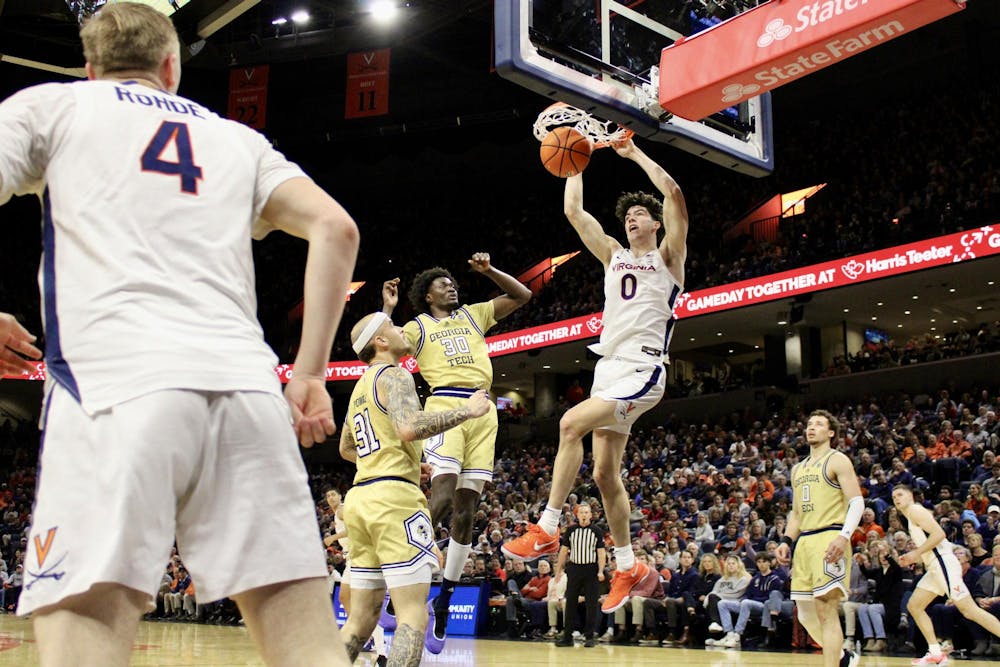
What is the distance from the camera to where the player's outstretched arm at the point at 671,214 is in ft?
21.6

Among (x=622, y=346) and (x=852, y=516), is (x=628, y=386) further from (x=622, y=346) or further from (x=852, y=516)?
(x=852, y=516)

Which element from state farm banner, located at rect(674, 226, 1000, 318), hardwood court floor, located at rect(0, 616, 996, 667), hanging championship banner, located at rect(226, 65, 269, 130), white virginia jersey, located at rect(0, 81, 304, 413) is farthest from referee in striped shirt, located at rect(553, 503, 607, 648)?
hanging championship banner, located at rect(226, 65, 269, 130)

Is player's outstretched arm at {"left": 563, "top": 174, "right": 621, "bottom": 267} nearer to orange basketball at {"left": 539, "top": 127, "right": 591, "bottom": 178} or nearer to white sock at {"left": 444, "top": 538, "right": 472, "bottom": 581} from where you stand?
orange basketball at {"left": 539, "top": 127, "right": 591, "bottom": 178}

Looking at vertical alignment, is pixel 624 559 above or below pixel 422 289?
below

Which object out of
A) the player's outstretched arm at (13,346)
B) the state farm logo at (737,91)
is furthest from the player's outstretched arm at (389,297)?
the player's outstretched arm at (13,346)

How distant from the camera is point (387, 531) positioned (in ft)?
18.3

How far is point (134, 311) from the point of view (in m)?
2.00

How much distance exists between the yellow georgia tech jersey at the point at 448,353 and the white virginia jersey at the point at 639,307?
41.9 inches

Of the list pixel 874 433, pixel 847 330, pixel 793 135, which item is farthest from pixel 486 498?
pixel 793 135

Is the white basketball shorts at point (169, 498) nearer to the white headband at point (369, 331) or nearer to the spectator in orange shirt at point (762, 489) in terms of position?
the white headband at point (369, 331)

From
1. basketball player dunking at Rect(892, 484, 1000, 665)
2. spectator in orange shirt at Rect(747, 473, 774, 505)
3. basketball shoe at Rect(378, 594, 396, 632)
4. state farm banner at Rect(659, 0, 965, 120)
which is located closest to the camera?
state farm banner at Rect(659, 0, 965, 120)

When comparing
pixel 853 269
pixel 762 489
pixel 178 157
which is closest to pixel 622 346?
pixel 178 157

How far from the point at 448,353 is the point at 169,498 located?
5489mm

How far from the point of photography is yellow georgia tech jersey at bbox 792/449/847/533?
7.81m
